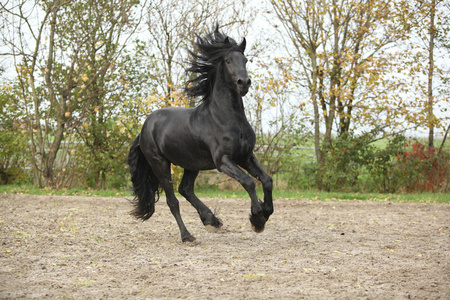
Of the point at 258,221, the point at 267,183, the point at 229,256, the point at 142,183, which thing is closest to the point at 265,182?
the point at 267,183

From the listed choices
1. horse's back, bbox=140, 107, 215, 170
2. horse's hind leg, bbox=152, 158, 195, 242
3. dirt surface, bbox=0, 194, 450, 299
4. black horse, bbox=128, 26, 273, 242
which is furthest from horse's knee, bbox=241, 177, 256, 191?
horse's hind leg, bbox=152, 158, 195, 242

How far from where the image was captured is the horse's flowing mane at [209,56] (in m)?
5.84

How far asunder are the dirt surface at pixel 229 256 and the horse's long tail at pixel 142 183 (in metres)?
0.30

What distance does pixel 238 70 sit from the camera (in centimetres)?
543

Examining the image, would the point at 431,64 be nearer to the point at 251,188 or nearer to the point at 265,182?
the point at 265,182

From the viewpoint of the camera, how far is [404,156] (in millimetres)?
13688

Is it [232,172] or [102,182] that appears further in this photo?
[102,182]

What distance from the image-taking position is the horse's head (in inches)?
206

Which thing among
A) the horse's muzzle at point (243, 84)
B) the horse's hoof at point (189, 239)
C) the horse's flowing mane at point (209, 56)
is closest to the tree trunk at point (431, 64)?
the horse's flowing mane at point (209, 56)

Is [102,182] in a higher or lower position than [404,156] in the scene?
lower

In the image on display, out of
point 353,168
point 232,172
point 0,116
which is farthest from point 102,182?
point 232,172

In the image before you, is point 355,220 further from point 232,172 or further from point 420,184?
point 420,184

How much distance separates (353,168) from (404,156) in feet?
4.51

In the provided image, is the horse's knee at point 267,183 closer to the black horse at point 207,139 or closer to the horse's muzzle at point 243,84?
the black horse at point 207,139
